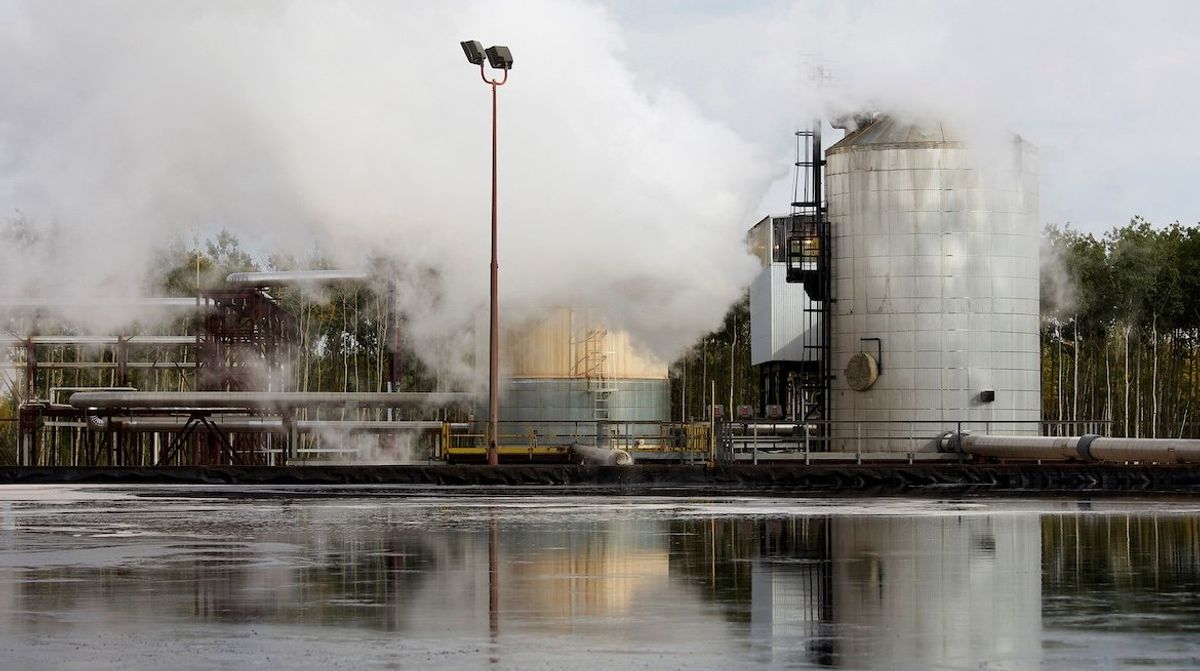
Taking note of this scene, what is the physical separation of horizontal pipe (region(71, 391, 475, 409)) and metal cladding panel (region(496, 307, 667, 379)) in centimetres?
191

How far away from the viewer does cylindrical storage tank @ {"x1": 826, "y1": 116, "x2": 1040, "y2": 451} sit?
45.5 m

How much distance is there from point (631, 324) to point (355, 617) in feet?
127

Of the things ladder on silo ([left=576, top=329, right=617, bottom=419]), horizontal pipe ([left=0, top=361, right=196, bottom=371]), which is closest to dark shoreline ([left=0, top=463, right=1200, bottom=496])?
ladder on silo ([left=576, top=329, right=617, bottom=419])

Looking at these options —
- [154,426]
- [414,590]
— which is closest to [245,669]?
[414,590]

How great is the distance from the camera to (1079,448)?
40000 millimetres

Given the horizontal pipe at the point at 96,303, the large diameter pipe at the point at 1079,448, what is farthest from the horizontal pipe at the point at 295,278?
the large diameter pipe at the point at 1079,448

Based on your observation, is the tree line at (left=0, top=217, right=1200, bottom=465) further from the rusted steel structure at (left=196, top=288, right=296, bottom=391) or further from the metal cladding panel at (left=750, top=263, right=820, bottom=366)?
the metal cladding panel at (left=750, top=263, right=820, bottom=366)

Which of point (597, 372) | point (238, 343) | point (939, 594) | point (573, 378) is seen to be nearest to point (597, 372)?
point (597, 372)

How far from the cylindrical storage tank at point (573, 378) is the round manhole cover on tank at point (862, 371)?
6880 mm

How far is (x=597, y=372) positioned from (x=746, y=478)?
13.9 metres

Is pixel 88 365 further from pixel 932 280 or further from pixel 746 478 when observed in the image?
pixel 746 478

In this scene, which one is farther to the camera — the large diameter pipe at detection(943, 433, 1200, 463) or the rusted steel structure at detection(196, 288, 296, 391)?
the rusted steel structure at detection(196, 288, 296, 391)

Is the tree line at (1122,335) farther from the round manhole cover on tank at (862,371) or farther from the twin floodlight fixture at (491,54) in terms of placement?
the twin floodlight fixture at (491,54)

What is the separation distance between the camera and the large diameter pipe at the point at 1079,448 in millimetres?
36734
